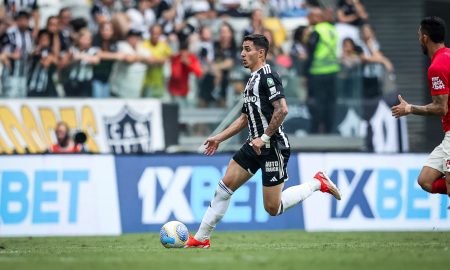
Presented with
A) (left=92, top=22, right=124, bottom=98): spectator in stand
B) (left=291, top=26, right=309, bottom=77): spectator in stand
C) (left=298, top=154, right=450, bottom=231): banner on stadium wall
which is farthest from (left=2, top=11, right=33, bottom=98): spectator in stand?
(left=298, top=154, right=450, bottom=231): banner on stadium wall

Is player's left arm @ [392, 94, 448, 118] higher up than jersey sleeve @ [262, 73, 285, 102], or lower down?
lower down

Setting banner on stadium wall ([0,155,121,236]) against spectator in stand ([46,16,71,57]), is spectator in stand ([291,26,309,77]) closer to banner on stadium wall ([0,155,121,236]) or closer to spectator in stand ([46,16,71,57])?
spectator in stand ([46,16,71,57])

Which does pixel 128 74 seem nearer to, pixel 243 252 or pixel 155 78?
pixel 155 78

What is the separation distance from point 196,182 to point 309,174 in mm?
2126

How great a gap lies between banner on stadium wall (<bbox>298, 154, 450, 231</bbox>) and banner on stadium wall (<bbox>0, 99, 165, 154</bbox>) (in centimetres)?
343

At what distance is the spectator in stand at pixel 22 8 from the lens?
64.1ft

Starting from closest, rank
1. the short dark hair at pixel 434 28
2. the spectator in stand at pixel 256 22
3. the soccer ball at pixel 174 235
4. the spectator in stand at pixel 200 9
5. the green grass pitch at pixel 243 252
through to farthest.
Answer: the green grass pitch at pixel 243 252 < the short dark hair at pixel 434 28 < the soccer ball at pixel 174 235 < the spectator in stand at pixel 256 22 < the spectator in stand at pixel 200 9

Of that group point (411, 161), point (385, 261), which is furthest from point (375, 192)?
point (385, 261)

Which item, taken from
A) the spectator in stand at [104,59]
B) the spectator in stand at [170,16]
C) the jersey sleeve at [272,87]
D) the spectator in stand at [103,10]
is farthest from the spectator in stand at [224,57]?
the jersey sleeve at [272,87]

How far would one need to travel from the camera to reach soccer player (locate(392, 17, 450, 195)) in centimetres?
1144

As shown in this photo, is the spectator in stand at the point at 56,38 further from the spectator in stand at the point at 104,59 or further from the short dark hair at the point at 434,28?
the short dark hair at the point at 434,28

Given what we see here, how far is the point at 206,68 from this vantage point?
1944 cm

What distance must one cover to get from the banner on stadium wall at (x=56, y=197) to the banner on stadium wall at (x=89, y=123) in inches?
77.3

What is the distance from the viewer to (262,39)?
1195cm
